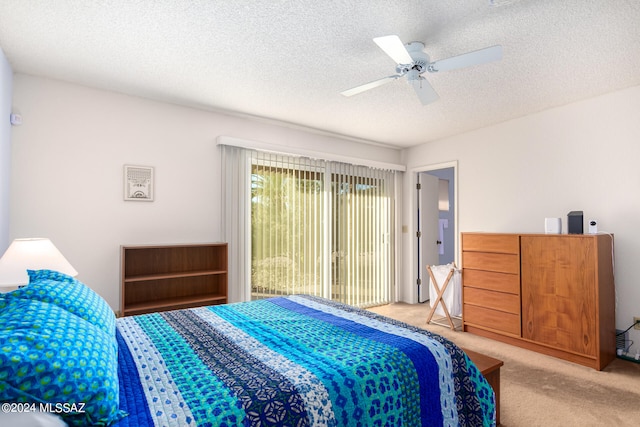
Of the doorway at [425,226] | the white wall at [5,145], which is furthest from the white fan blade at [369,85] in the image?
the doorway at [425,226]

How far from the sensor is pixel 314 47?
238 cm

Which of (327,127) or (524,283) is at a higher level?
(327,127)

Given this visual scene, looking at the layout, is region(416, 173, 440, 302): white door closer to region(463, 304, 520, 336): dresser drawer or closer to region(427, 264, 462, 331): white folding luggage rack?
region(427, 264, 462, 331): white folding luggage rack

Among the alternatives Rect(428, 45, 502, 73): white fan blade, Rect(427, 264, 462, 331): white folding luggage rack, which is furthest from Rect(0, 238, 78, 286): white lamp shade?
Rect(427, 264, 462, 331): white folding luggage rack

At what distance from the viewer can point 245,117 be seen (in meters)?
3.90

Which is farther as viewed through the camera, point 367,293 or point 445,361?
point 367,293

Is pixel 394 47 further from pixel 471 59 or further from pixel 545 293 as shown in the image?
pixel 545 293

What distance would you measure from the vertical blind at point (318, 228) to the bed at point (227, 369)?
199 cm

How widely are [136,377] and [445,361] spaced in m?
1.36

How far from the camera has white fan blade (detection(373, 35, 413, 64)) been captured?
6.11 ft

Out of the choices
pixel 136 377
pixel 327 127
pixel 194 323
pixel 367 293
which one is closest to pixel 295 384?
pixel 136 377

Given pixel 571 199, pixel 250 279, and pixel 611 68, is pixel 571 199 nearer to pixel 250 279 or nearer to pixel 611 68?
pixel 611 68

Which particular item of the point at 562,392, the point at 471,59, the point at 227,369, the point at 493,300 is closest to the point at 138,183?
the point at 227,369

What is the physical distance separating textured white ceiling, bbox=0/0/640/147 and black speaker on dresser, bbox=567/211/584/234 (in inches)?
45.8
